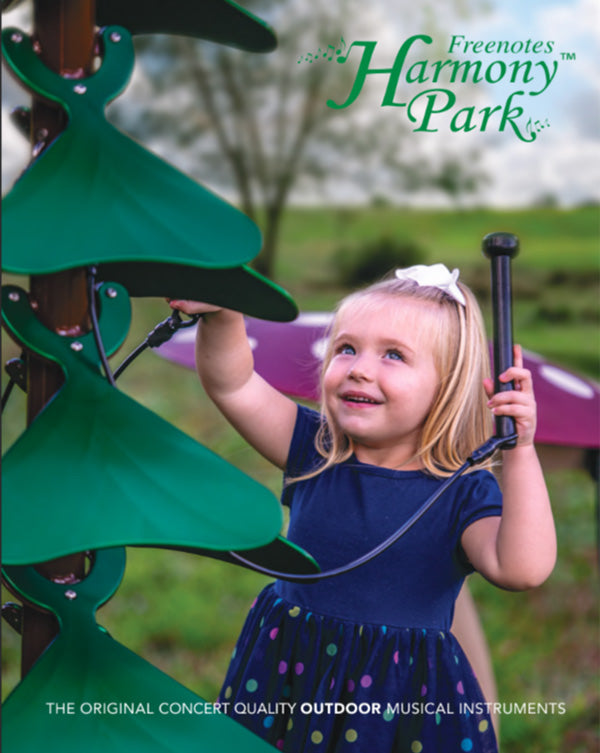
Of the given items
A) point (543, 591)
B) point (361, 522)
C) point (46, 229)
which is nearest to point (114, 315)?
point (46, 229)

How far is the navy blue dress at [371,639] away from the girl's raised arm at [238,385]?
0.11m

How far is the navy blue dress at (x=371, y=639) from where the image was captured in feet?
3.65

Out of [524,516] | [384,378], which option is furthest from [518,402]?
[384,378]

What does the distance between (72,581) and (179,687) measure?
0.37 feet

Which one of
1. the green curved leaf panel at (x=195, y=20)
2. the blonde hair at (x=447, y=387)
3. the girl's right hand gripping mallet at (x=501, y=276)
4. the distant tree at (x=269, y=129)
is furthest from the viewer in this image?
the distant tree at (x=269, y=129)

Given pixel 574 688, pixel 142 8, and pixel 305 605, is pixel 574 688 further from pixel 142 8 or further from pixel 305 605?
pixel 142 8

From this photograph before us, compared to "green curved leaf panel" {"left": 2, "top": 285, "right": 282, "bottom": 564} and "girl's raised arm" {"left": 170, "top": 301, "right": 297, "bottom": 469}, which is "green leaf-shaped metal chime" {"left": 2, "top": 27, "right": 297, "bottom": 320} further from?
"girl's raised arm" {"left": 170, "top": 301, "right": 297, "bottom": 469}

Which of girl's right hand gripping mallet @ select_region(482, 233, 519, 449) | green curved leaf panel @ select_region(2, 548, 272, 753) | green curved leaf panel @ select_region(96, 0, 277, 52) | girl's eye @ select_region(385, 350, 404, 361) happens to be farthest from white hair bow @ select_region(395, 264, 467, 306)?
green curved leaf panel @ select_region(2, 548, 272, 753)

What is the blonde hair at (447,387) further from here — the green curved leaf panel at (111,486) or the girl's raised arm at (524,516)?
the green curved leaf panel at (111,486)

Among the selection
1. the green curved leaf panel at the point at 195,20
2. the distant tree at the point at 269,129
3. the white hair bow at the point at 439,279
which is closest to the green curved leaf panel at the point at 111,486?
the green curved leaf panel at the point at 195,20

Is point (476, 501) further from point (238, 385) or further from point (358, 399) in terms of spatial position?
point (238, 385)

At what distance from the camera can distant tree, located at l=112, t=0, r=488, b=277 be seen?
180 inches

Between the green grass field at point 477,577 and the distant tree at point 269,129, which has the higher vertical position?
the distant tree at point 269,129

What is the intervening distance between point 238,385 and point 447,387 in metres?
0.29
